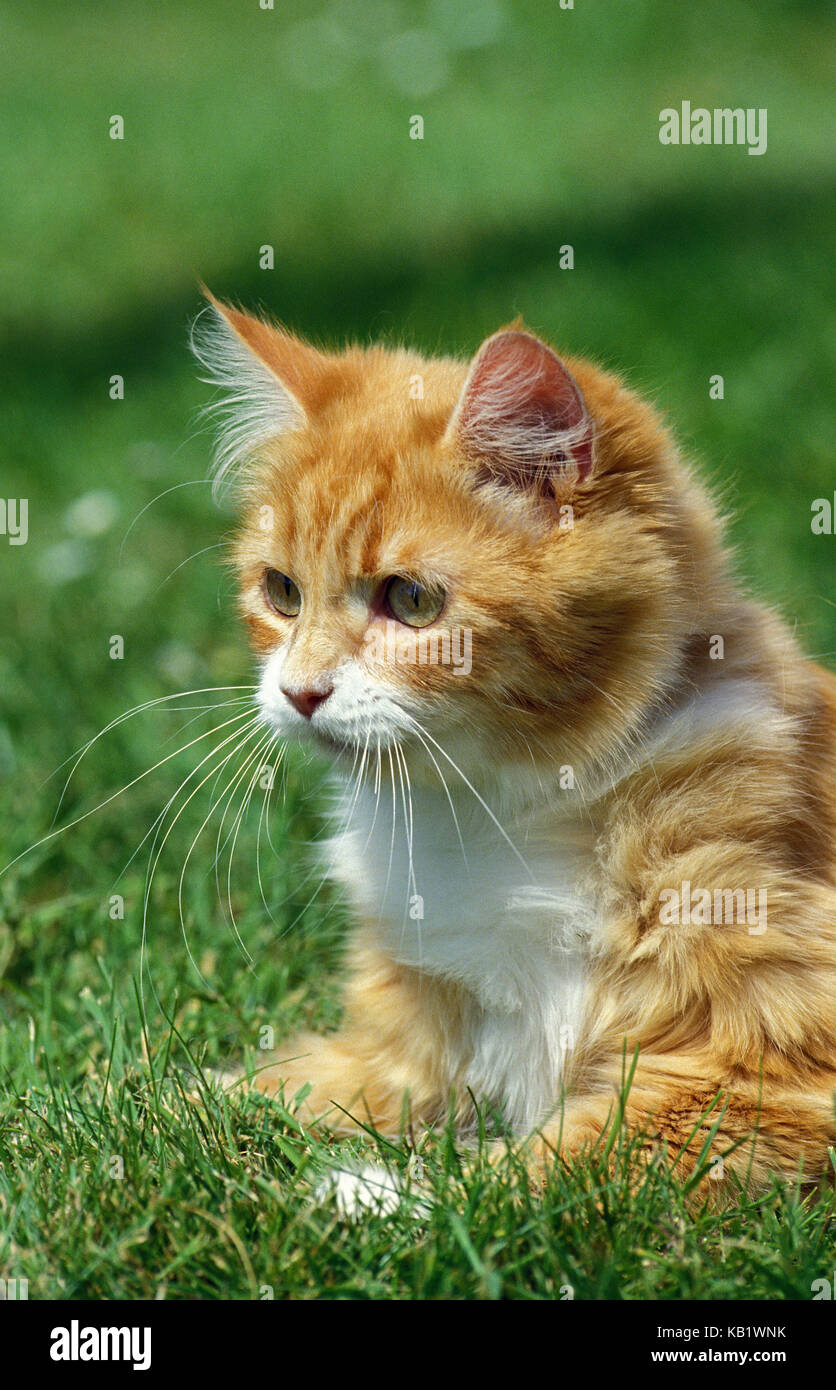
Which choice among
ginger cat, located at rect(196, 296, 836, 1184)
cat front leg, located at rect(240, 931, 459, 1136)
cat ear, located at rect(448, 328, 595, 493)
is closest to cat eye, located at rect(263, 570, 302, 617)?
ginger cat, located at rect(196, 296, 836, 1184)

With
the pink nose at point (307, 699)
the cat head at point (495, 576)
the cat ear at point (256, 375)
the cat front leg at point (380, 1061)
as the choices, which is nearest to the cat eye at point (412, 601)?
the cat head at point (495, 576)

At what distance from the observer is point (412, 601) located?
2.09 metres

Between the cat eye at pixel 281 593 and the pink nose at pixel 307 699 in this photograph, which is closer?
the pink nose at pixel 307 699

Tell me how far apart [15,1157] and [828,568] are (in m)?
2.90

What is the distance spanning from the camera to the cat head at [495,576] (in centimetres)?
203

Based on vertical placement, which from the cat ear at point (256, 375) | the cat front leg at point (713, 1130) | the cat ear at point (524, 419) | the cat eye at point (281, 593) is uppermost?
the cat ear at point (256, 375)

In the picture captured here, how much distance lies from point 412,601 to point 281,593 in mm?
343

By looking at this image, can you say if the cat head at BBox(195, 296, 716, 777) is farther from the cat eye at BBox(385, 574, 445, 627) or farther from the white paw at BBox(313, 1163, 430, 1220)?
the white paw at BBox(313, 1163, 430, 1220)

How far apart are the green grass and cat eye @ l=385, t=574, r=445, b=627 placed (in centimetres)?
64

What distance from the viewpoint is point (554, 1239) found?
1775 millimetres

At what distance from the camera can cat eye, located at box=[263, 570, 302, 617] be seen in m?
2.32

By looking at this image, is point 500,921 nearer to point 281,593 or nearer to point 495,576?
point 495,576

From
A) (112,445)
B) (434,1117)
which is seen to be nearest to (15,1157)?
(434,1117)

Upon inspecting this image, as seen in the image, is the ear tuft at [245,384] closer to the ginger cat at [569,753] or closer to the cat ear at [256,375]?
the cat ear at [256,375]
